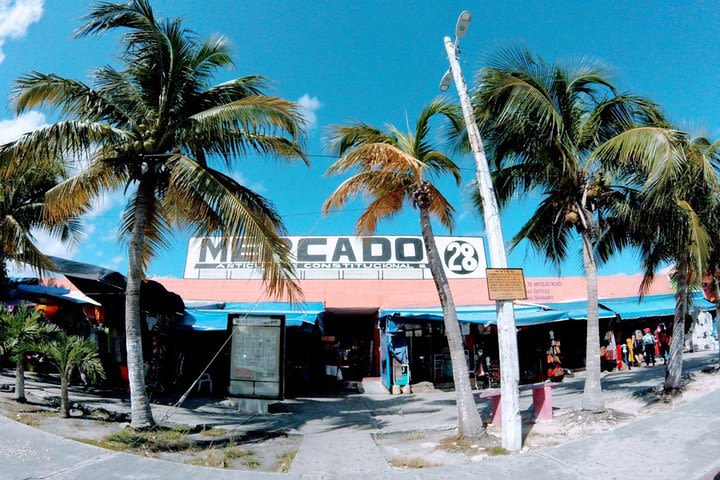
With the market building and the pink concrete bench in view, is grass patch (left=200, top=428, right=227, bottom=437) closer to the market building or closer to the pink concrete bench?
the market building

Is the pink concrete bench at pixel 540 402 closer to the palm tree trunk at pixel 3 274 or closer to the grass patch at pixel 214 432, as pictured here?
the grass patch at pixel 214 432

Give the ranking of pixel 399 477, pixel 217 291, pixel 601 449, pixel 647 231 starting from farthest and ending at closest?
pixel 217 291
pixel 647 231
pixel 601 449
pixel 399 477

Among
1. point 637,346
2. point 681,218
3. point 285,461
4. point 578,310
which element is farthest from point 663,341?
point 285,461

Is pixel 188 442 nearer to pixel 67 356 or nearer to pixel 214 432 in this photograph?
pixel 214 432

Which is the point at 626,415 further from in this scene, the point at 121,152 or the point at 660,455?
the point at 121,152

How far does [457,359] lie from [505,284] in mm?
1603

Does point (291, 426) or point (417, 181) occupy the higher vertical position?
point (417, 181)

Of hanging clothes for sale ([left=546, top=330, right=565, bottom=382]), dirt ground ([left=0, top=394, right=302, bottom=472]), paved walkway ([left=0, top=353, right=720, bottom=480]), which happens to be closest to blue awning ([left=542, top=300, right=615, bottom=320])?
hanging clothes for sale ([left=546, top=330, right=565, bottom=382])

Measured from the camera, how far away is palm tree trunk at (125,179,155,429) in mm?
7711

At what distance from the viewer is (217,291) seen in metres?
19.5

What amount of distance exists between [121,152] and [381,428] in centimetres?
719

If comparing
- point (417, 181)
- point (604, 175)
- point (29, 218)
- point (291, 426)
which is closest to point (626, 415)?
point (604, 175)

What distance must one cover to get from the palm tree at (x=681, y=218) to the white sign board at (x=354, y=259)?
10.6 meters

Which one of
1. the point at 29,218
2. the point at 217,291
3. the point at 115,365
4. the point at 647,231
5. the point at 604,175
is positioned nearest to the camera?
the point at 604,175
